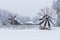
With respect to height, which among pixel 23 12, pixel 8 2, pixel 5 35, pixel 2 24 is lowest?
pixel 5 35

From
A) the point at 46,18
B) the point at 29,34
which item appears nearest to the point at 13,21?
the point at 29,34

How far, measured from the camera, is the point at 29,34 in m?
0.98

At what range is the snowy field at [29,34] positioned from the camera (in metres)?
0.97

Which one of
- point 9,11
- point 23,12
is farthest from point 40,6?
point 9,11

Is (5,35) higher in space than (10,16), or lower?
lower

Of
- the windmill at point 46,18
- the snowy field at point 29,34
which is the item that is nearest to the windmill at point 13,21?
the snowy field at point 29,34

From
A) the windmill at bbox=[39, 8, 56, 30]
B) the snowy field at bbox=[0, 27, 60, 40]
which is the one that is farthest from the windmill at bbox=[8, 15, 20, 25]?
the windmill at bbox=[39, 8, 56, 30]

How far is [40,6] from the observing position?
3.23 ft

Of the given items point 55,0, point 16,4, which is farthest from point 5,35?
point 55,0

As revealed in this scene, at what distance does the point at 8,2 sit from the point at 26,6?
0.59 ft

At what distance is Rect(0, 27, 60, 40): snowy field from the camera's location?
3.17ft

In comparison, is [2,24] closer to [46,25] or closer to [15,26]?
[15,26]

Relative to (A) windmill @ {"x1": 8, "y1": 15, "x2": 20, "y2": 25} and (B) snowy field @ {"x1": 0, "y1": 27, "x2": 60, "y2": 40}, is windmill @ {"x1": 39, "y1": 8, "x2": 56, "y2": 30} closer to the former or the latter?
(B) snowy field @ {"x1": 0, "y1": 27, "x2": 60, "y2": 40}

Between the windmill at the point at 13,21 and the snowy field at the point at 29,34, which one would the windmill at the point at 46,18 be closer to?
the snowy field at the point at 29,34
